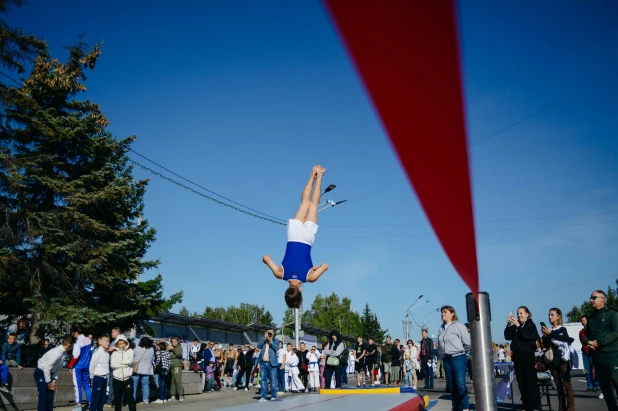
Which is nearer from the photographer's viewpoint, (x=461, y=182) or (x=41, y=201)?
(x=461, y=182)

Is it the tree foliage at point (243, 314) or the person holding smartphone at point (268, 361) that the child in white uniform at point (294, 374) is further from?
the tree foliage at point (243, 314)

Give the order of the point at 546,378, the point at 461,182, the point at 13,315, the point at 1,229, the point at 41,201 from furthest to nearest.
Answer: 1. the point at 41,201
2. the point at 13,315
3. the point at 1,229
4. the point at 546,378
5. the point at 461,182

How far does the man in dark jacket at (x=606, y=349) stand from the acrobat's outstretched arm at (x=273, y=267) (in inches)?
191

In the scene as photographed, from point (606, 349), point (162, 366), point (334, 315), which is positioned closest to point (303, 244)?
point (606, 349)

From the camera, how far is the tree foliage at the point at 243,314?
113 metres

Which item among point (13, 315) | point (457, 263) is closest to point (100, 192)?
point (13, 315)

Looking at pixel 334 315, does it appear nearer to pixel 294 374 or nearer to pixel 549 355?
pixel 294 374

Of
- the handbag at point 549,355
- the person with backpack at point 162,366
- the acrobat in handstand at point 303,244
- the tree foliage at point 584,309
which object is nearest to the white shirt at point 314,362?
the person with backpack at point 162,366

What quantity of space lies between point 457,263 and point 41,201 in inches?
865

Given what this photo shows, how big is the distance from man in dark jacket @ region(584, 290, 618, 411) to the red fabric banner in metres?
7.66

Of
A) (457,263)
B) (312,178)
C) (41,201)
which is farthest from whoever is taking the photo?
(41,201)

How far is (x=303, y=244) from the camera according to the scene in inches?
332

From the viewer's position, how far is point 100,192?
65.6 feet

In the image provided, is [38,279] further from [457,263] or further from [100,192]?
[457,263]
